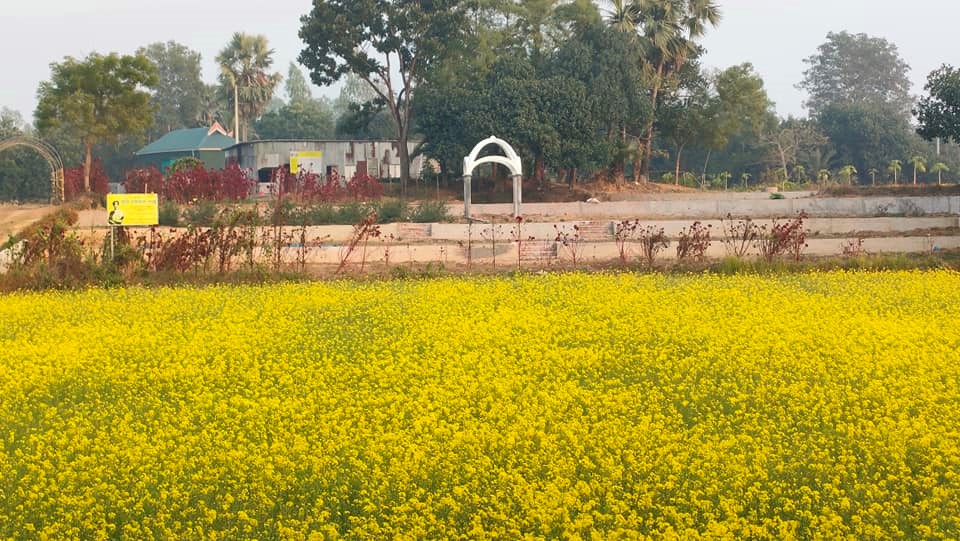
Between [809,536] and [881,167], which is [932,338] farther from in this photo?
[881,167]

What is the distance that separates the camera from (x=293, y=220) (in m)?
26.9

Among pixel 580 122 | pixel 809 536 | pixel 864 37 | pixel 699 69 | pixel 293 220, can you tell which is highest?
pixel 864 37

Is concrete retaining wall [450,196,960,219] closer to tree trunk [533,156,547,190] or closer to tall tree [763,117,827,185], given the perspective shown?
tree trunk [533,156,547,190]

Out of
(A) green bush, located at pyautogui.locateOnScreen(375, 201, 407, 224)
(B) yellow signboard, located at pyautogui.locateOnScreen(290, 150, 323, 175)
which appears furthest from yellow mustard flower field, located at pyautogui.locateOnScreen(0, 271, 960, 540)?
(B) yellow signboard, located at pyautogui.locateOnScreen(290, 150, 323, 175)

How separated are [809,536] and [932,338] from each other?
238 inches

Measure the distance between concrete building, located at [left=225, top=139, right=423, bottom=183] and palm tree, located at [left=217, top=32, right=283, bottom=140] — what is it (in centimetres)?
1799

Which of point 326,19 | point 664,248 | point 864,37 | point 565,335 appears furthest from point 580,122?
point 864,37

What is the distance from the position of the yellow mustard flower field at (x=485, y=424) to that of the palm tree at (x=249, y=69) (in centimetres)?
5611

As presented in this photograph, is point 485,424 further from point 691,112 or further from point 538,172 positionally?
point 691,112

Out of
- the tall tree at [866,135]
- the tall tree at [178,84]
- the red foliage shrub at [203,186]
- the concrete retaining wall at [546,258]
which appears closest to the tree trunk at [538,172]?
the red foliage shrub at [203,186]

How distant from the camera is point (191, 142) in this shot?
60.8 meters

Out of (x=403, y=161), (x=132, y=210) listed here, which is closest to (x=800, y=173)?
(x=403, y=161)

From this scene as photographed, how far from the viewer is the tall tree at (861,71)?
100500 mm

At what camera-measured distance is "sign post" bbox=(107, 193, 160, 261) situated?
754 inches
